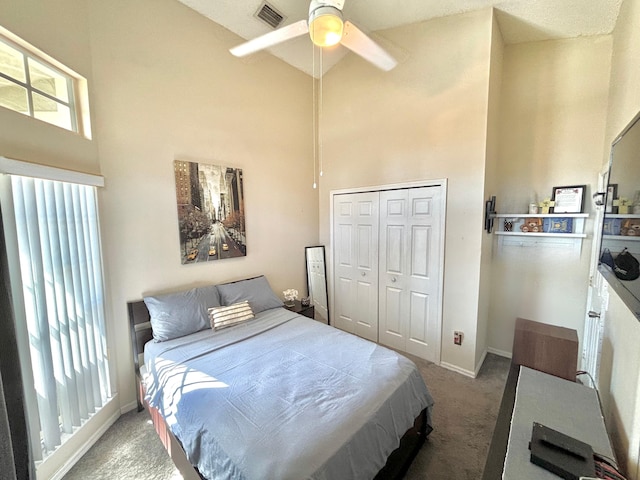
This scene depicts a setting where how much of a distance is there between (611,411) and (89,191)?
11.2 feet

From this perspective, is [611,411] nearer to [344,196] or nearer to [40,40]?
[344,196]

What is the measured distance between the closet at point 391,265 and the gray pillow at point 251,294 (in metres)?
1.15

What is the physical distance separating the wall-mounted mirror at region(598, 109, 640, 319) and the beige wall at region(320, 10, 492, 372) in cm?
111

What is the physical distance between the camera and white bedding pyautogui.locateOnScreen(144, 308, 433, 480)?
1174 mm

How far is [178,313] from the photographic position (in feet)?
7.50

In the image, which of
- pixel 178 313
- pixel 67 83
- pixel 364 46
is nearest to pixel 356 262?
pixel 178 313

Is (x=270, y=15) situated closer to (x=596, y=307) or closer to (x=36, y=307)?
(x=36, y=307)

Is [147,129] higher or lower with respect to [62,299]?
higher

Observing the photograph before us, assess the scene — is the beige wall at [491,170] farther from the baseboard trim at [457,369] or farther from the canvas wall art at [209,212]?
the canvas wall art at [209,212]

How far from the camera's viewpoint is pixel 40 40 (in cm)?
159

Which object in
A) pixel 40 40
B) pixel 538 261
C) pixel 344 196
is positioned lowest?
pixel 538 261

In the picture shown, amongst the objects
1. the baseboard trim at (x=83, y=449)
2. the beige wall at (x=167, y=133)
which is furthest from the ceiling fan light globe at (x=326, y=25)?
the baseboard trim at (x=83, y=449)

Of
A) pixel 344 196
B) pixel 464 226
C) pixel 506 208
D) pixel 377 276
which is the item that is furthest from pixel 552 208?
pixel 344 196

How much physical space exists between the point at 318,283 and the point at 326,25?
2.99 m
